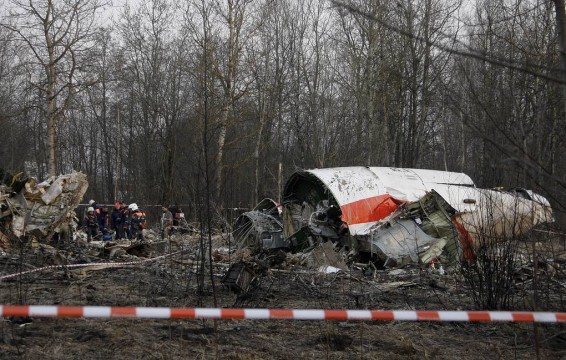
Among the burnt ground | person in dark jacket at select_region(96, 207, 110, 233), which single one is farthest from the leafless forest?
person in dark jacket at select_region(96, 207, 110, 233)

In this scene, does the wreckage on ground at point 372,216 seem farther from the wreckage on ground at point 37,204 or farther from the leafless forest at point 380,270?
the wreckage on ground at point 37,204

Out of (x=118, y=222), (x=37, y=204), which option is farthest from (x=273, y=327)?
(x=118, y=222)

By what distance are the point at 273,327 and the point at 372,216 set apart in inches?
251

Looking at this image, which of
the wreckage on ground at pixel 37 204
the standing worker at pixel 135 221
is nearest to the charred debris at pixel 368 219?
the wreckage on ground at pixel 37 204

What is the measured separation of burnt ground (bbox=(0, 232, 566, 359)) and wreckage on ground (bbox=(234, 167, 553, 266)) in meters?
2.34

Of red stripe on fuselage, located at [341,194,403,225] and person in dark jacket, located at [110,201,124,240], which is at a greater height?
red stripe on fuselage, located at [341,194,403,225]

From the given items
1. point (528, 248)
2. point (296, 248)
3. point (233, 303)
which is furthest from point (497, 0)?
point (296, 248)

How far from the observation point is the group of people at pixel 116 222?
817 inches

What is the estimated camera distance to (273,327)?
6266 millimetres

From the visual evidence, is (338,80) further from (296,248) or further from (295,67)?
(296,248)

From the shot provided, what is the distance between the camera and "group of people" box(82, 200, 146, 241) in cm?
2075

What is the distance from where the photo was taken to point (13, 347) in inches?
199

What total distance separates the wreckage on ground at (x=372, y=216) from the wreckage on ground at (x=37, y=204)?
4576 mm

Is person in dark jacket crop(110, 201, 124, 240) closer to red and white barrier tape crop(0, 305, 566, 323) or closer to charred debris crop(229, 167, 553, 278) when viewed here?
charred debris crop(229, 167, 553, 278)
